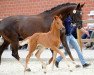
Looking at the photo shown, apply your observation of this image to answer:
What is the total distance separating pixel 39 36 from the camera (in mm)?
10227

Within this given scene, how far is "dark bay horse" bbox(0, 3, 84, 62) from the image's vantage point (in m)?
11.7

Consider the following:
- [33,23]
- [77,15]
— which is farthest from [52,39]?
→ [33,23]

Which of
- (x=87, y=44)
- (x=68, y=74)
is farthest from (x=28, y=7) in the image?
(x=68, y=74)

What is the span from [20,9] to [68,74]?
8.56m

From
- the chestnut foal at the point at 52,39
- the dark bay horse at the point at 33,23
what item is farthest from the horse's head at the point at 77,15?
the chestnut foal at the point at 52,39

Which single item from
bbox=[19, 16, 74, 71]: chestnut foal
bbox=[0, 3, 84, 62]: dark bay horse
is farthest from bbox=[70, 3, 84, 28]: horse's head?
bbox=[19, 16, 74, 71]: chestnut foal

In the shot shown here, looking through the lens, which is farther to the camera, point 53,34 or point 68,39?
point 68,39

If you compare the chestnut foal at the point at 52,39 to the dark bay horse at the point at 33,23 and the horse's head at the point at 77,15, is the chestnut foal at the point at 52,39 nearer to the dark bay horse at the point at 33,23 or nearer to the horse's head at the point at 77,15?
the dark bay horse at the point at 33,23

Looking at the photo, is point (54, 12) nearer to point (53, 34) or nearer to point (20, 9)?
point (53, 34)

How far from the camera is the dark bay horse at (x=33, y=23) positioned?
11.7 metres

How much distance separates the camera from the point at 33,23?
11992mm

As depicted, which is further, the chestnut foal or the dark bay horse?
the dark bay horse

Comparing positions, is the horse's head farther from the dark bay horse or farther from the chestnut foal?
the chestnut foal

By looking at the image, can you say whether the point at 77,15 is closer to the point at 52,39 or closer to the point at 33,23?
the point at 33,23
